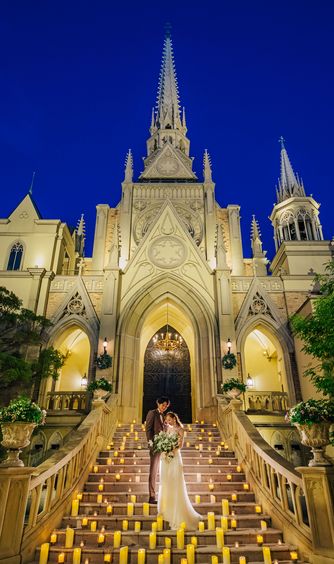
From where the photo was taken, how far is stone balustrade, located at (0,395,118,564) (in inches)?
214

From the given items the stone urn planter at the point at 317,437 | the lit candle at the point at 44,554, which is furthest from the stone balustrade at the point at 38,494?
the stone urn planter at the point at 317,437

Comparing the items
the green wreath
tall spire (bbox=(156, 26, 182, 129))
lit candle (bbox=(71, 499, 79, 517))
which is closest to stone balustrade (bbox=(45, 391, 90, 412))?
the green wreath

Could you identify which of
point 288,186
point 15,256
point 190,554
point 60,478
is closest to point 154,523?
point 190,554

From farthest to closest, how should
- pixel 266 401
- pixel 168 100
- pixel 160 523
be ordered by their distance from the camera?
1. pixel 168 100
2. pixel 266 401
3. pixel 160 523

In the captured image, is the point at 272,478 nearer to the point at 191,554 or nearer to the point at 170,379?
the point at 191,554

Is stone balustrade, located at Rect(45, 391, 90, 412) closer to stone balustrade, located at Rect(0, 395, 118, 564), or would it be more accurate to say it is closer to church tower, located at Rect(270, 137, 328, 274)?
stone balustrade, located at Rect(0, 395, 118, 564)

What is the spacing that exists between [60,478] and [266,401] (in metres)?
11.5

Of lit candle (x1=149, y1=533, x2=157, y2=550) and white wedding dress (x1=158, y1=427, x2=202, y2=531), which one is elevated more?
white wedding dress (x1=158, y1=427, x2=202, y2=531)

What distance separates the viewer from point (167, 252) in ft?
65.0

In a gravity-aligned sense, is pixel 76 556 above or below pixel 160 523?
below

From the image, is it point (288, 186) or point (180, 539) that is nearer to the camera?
point (180, 539)

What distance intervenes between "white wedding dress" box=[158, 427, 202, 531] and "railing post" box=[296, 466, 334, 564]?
2.13 meters

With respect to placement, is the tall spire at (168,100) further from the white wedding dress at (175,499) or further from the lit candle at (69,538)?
the lit candle at (69,538)

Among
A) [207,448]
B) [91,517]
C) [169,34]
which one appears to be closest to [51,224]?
[207,448]
